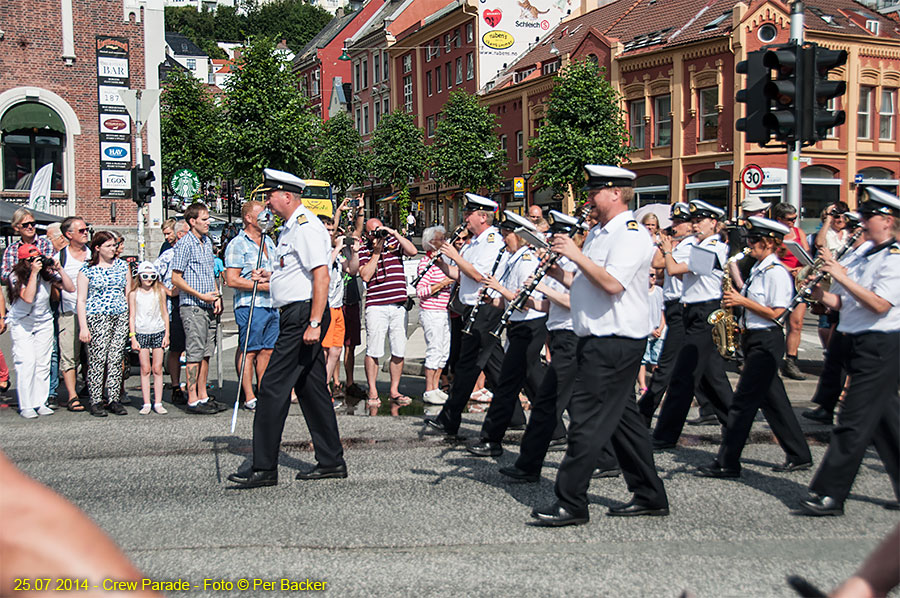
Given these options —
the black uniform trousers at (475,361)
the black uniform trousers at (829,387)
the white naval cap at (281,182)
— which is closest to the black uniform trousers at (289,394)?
the white naval cap at (281,182)

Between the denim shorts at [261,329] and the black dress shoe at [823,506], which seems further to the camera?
the denim shorts at [261,329]

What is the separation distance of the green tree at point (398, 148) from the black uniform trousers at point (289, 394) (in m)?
48.7

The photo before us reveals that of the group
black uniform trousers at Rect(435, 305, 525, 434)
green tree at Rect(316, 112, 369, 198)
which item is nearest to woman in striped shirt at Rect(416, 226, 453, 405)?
black uniform trousers at Rect(435, 305, 525, 434)

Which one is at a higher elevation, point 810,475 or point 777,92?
point 777,92

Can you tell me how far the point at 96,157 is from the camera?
3272 centimetres

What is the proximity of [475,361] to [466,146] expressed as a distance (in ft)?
130

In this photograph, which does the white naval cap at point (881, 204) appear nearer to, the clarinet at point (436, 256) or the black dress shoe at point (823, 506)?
the black dress shoe at point (823, 506)

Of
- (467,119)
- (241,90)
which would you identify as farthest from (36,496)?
(467,119)

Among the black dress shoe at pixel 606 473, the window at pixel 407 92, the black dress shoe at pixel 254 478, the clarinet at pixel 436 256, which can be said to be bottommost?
the black dress shoe at pixel 606 473

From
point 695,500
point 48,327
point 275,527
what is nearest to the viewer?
point 275,527

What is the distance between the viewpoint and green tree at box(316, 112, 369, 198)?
2379 inches

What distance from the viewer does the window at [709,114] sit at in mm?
36219

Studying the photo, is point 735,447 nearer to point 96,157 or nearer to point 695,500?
point 695,500

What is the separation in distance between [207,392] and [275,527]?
4869 millimetres
